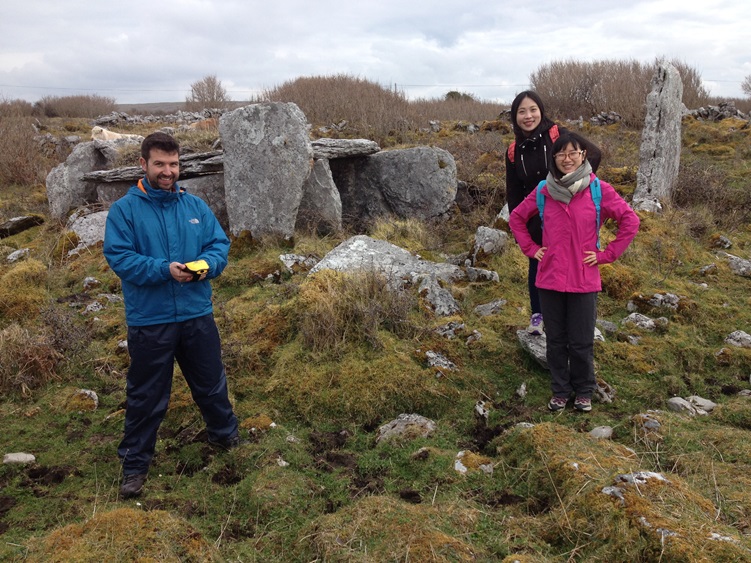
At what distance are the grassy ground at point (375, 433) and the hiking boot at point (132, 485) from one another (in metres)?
0.10

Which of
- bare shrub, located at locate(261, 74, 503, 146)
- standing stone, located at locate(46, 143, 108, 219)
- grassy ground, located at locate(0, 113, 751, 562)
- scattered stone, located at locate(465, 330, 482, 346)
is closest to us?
grassy ground, located at locate(0, 113, 751, 562)

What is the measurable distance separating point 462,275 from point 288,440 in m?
3.29

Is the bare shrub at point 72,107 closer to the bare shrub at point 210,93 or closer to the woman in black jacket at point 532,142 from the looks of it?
the bare shrub at point 210,93

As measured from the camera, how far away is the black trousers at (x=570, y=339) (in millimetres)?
4160

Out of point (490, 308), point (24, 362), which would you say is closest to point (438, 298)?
point (490, 308)

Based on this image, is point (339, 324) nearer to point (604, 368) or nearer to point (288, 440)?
point (288, 440)

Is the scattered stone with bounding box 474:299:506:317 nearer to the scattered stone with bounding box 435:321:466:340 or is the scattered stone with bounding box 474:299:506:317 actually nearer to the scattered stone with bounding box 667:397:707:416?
the scattered stone with bounding box 435:321:466:340

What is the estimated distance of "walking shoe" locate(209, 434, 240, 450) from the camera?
398 cm

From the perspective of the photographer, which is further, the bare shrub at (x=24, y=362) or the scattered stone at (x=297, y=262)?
the scattered stone at (x=297, y=262)

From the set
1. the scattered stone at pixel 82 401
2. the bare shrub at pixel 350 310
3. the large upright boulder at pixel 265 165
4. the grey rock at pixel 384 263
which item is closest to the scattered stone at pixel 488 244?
the grey rock at pixel 384 263

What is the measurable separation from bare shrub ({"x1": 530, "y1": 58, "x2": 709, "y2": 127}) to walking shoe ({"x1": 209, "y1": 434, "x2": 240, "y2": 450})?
14.7 m

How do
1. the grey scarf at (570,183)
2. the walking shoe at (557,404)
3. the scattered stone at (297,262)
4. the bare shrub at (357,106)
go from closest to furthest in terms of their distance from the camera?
the grey scarf at (570,183)
the walking shoe at (557,404)
the scattered stone at (297,262)
the bare shrub at (357,106)

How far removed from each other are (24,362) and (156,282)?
232 centimetres

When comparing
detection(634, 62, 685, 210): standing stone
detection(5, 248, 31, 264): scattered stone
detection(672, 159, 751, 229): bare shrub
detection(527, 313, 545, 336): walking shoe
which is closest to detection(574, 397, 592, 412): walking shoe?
detection(527, 313, 545, 336): walking shoe
